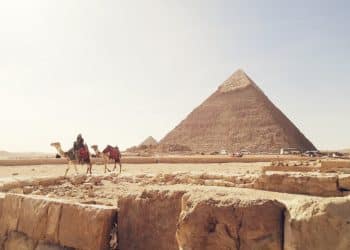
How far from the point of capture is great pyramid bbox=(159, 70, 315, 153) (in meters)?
97.8

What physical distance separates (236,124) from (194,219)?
10500 cm

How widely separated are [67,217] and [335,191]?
11.1 ft

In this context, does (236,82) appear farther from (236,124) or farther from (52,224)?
(52,224)

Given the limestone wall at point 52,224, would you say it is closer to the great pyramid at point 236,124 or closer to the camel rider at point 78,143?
the camel rider at point 78,143

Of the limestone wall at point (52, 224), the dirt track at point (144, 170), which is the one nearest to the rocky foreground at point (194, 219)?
the limestone wall at point (52, 224)

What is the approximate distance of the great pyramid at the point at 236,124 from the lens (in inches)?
3848

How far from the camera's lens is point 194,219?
105 inches

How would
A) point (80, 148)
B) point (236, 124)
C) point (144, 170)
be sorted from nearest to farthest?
point (80, 148), point (144, 170), point (236, 124)

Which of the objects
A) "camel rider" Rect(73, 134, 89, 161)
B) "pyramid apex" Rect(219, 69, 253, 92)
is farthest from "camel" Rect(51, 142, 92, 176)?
"pyramid apex" Rect(219, 69, 253, 92)

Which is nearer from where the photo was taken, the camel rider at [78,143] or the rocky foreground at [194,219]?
the rocky foreground at [194,219]

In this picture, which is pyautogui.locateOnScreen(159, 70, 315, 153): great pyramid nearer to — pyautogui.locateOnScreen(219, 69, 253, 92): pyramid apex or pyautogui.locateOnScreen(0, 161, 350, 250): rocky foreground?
pyautogui.locateOnScreen(219, 69, 253, 92): pyramid apex

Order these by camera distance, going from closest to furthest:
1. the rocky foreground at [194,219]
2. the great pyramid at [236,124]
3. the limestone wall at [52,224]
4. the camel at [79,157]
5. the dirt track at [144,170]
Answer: the rocky foreground at [194,219]
the limestone wall at [52,224]
the camel at [79,157]
the dirt track at [144,170]
the great pyramid at [236,124]

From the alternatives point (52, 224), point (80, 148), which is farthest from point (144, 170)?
point (52, 224)

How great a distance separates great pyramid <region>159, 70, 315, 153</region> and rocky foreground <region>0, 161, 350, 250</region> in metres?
89.9
